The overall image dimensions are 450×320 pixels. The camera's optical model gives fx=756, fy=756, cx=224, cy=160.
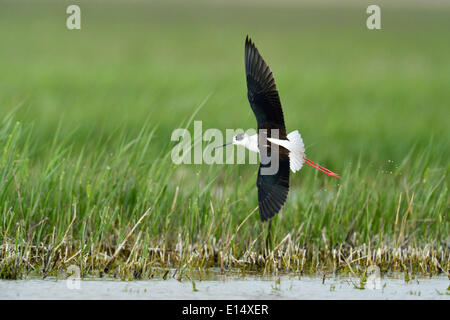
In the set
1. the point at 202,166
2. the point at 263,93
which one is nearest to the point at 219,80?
the point at 202,166

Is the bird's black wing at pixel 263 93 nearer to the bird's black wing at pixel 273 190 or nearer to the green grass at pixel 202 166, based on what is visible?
the bird's black wing at pixel 273 190

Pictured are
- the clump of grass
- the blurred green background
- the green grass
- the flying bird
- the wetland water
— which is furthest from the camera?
the blurred green background

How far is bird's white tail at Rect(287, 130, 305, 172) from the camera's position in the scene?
5.86m

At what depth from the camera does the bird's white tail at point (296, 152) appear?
19.2ft

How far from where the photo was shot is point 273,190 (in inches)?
235

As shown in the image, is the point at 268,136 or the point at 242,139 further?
the point at 268,136

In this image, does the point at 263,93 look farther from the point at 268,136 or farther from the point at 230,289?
the point at 230,289

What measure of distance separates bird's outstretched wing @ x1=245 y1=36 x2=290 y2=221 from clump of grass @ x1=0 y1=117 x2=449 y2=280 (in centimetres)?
79

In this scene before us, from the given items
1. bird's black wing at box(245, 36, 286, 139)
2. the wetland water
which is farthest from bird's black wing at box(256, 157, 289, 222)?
the wetland water

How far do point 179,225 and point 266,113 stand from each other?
1.74 meters

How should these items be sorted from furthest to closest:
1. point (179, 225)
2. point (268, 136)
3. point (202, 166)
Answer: point (202, 166) < point (179, 225) < point (268, 136)

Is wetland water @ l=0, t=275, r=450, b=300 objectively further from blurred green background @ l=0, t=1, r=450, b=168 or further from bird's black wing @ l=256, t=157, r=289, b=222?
blurred green background @ l=0, t=1, r=450, b=168

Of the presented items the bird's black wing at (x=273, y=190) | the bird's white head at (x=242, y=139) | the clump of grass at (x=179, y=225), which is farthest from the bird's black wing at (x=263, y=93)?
the clump of grass at (x=179, y=225)
